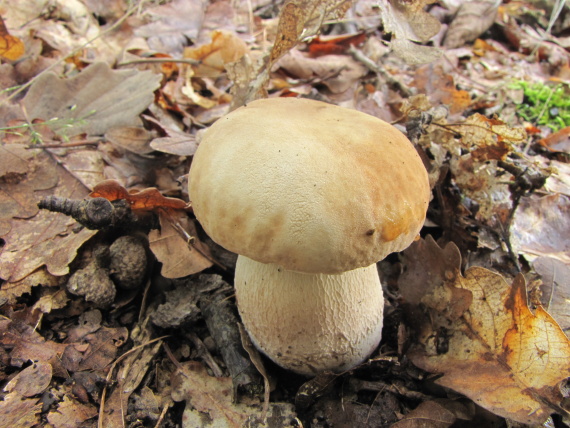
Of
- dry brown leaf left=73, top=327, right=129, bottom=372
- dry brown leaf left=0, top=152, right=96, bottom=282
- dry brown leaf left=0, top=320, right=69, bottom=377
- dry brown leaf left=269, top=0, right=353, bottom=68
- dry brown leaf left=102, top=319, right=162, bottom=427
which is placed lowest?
dry brown leaf left=102, top=319, right=162, bottom=427

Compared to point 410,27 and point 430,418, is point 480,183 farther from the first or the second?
point 430,418

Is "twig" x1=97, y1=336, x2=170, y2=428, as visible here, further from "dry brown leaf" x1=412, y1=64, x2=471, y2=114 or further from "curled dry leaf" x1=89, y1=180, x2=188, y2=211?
"dry brown leaf" x1=412, y1=64, x2=471, y2=114

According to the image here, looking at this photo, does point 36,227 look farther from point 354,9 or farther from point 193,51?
point 354,9

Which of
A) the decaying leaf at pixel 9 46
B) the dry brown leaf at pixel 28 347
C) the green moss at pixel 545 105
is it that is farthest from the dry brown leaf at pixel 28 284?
the green moss at pixel 545 105

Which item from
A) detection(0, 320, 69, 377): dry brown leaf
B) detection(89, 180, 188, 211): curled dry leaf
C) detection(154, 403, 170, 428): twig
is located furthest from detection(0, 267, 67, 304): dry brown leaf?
detection(154, 403, 170, 428): twig

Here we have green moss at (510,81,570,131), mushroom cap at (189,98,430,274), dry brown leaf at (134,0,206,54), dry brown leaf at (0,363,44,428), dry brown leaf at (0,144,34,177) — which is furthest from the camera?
dry brown leaf at (134,0,206,54)

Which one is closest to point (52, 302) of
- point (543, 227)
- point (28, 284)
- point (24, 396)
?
point (28, 284)

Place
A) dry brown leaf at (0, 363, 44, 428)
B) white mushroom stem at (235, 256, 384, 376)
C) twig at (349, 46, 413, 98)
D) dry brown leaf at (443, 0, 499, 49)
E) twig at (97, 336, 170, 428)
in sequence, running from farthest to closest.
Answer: dry brown leaf at (443, 0, 499, 49) < twig at (349, 46, 413, 98) < white mushroom stem at (235, 256, 384, 376) < twig at (97, 336, 170, 428) < dry brown leaf at (0, 363, 44, 428)

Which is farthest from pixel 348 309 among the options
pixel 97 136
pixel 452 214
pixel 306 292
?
pixel 97 136
